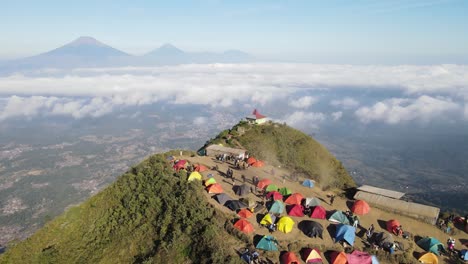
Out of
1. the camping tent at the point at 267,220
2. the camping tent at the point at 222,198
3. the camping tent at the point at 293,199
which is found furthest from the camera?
the camping tent at the point at 293,199

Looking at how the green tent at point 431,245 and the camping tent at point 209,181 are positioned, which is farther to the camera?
the camping tent at point 209,181

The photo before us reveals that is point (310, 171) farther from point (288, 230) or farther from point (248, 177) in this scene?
point (288, 230)

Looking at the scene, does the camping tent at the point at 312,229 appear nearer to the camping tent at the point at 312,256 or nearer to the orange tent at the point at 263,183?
the camping tent at the point at 312,256

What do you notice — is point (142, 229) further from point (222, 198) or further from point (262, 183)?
point (262, 183)

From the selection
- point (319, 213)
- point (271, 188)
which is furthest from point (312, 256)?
point (271, 188)

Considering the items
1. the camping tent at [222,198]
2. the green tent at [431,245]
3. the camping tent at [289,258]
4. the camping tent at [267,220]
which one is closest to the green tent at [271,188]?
the camping tent at [222,198]

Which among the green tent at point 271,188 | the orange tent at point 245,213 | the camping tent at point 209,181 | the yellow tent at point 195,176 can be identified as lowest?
the orange tent at point 245,213

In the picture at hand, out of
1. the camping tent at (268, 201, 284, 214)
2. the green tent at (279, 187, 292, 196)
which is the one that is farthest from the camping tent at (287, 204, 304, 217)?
the green tent at (279, 187, 292, 196)
